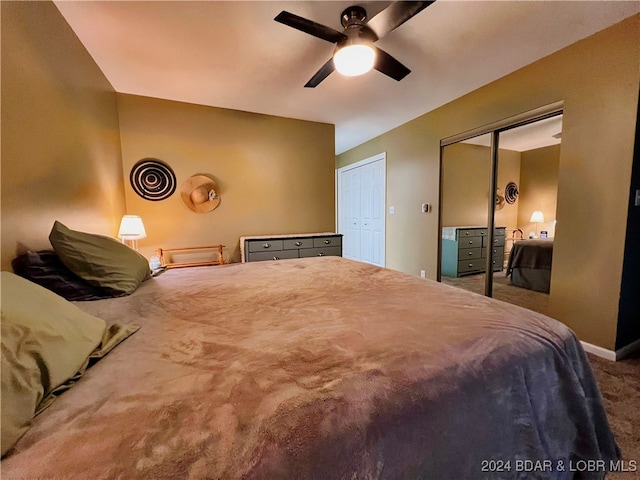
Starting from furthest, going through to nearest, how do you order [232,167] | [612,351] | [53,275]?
[232,167], [612,351], [53,275]

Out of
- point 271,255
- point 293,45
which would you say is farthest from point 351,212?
point 293,45

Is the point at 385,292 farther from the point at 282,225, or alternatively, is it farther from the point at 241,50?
the point at 282,225

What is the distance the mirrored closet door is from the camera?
2475mm

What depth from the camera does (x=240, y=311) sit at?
113 cm

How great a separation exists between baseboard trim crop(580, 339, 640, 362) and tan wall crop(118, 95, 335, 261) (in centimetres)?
309

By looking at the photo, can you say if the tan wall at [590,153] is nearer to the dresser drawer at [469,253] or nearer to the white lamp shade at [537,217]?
the white lamp shade at [537,217]

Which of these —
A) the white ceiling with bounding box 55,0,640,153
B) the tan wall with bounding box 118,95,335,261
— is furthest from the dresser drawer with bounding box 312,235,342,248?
the white ceiling with bounding box 55,0,640,153

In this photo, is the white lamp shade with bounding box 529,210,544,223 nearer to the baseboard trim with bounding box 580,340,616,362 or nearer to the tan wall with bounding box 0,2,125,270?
the baseboard trim with bounding box 580,340,616,362

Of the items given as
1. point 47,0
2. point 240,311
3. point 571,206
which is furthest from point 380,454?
point 47,0

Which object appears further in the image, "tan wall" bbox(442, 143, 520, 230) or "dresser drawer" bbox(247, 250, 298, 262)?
"dresser drawer" bbox(247, 250, 298, 262)

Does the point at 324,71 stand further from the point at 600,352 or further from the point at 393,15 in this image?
the point at 600,352

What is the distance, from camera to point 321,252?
3.65 m

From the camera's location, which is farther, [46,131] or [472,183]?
[472,183]

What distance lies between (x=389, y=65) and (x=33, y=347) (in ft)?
8.04
